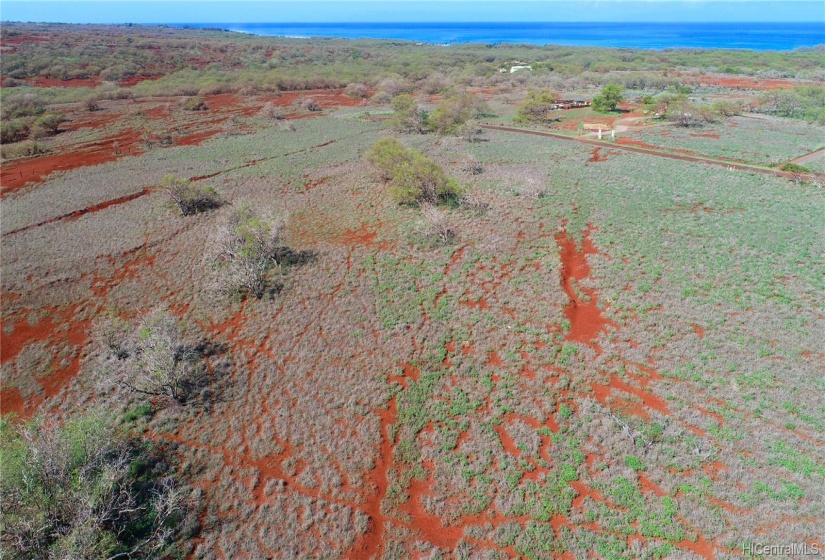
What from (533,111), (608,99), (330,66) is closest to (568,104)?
(608,99)

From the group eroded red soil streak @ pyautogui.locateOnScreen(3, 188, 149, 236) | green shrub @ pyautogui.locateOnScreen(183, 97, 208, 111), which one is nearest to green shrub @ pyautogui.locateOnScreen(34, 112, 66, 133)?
green shrub @ pyautogui.locateOnScreen(183, 97, 208, 111)

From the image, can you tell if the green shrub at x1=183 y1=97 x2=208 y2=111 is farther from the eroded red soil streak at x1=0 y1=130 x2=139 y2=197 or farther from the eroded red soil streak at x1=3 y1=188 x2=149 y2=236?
the eroded red soil streak at x1=3 y1=188 x2=149 y2=236

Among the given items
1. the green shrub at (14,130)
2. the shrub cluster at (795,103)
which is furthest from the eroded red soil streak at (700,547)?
the green shrub at (14,130)

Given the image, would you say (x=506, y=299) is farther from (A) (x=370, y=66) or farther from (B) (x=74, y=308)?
(A) (x=370, y=66)

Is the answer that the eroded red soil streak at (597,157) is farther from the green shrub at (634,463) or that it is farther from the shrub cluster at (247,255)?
the green shrub at (634,463)

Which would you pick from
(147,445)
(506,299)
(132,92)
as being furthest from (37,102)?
(506,299)

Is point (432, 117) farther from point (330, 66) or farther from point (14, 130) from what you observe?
point (330, 66)
